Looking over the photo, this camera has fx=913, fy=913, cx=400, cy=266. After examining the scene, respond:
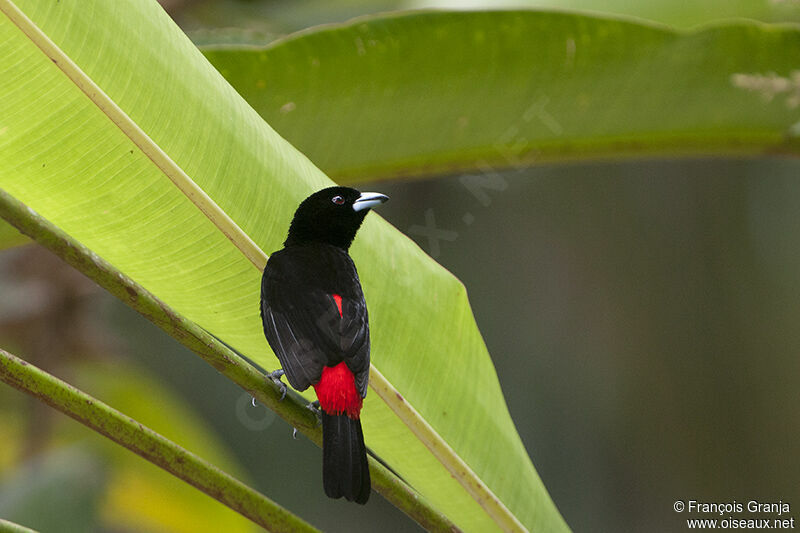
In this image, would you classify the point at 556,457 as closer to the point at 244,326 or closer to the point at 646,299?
the point at 646,299

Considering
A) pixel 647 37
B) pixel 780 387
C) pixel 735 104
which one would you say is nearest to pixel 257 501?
pixel 647 37

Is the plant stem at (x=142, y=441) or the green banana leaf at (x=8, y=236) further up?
the green banana leaf at (x=8, y=236)

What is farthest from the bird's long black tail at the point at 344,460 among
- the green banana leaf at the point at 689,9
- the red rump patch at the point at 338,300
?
the green banana leaf at the point at 689,9

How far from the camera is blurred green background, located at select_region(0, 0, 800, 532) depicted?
4750 mm

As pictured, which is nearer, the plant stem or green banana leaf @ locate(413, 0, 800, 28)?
the plant stem

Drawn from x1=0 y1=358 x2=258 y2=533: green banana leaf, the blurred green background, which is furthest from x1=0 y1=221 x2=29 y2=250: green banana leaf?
the blurred green background

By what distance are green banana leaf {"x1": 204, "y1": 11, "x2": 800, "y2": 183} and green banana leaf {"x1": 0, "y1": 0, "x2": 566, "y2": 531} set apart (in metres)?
0.26

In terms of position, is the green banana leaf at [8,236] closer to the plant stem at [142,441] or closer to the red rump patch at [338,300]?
the plant stem at [142,441]

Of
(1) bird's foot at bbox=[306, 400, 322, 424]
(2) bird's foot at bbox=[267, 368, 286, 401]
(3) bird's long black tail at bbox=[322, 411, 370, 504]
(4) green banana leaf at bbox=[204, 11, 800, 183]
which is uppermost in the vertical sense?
(4) green banana leaf at bbox=[204, 11, 800, 183]

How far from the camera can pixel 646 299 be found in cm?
503

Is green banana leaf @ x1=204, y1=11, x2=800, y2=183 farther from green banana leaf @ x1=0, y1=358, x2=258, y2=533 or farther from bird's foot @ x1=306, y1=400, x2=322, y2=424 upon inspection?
green banana leaf @ x1=0, y1=358, x2=258, y2=533

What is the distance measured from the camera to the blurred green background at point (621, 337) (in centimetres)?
475

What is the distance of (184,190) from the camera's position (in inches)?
33.6

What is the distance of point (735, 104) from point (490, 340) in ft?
12.1
